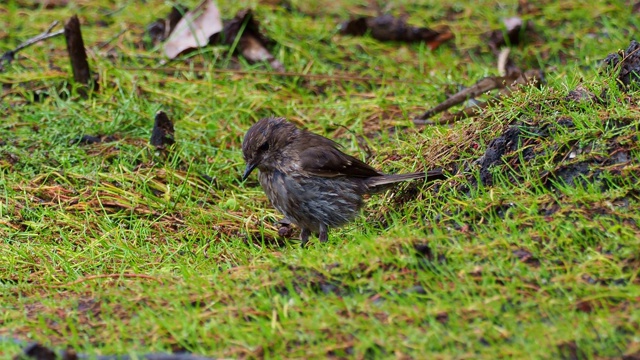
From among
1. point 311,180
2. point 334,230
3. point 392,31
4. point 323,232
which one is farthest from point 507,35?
point 323,232

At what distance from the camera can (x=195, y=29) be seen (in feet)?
31.4

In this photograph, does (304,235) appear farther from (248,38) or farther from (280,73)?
(248,38)

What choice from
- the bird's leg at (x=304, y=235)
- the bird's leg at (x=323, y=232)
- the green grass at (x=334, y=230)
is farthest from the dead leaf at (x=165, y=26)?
the bird's leg at (x=323, y=232)

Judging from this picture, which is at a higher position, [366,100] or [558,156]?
[558,156]

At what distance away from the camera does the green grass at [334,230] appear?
429 centimetres

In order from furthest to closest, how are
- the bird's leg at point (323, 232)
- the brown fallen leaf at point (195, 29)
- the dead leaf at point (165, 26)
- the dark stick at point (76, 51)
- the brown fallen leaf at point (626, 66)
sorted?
the dead leaf at point (165, 26)
the brown fallen leaf at point (195, 29)
the dark stick at point (76, 51)
the bird's leg at point (323, 232)
the brown fallen leaf at point (626, 66)

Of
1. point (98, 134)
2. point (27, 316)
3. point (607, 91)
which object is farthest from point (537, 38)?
point (27, 316)

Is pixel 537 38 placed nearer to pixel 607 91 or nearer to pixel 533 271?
pixel 607 91

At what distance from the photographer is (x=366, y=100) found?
28.8 feet

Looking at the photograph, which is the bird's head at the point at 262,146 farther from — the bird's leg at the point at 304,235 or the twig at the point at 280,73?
the twig at the point at 280,73

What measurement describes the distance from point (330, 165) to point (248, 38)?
3428 millimetres

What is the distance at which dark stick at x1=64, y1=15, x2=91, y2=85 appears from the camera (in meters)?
8.34

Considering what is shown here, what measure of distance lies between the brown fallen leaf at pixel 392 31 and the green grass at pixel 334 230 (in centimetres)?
12

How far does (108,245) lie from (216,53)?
350 cm
